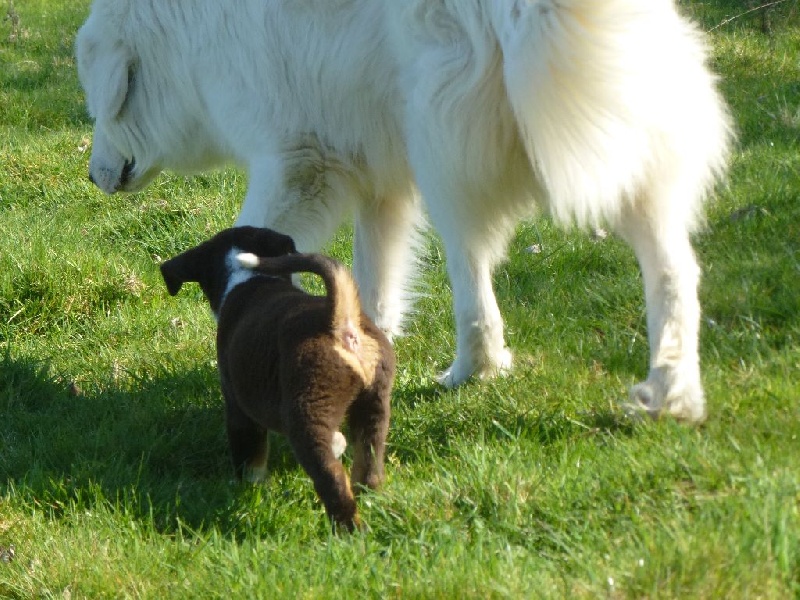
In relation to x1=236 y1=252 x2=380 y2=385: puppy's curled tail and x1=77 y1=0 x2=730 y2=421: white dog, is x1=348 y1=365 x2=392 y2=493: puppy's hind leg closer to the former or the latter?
x1=236 y1=252 x2=380 y2=385: puppy's curled tail

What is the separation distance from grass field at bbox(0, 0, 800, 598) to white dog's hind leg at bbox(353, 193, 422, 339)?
0.16 meters

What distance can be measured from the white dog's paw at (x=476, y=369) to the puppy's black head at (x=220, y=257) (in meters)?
0.82

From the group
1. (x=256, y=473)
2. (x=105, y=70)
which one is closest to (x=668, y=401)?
(x=256, y=473)

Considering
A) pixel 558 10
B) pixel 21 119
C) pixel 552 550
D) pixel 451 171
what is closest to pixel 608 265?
pixel 451 171

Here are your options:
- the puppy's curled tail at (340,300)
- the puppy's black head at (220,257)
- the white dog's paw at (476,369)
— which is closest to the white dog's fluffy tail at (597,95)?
the puppy's curled tail at (340,300)

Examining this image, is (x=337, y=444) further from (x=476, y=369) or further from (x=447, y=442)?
(x=476, y=369)

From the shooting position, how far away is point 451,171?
3473mm

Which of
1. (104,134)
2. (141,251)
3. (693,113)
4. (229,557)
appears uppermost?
(693,113)

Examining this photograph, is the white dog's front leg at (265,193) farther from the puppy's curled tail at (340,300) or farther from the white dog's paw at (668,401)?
the white dog's paw at (668,401)

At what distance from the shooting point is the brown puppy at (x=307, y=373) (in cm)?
295

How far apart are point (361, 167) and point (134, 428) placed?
4.47 ft

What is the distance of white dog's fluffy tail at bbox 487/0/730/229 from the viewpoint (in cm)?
296

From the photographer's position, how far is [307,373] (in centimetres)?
296

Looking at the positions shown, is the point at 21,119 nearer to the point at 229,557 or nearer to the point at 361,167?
the point at 361,167
